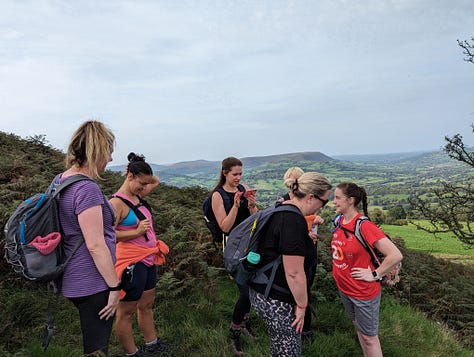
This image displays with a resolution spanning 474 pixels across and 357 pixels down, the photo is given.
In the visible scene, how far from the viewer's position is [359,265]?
Result: 332 centimetres

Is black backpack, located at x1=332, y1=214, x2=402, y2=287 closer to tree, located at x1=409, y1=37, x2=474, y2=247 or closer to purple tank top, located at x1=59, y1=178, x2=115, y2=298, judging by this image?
purple tank top, located at x1=59, y1=178, x2=115, y2=298

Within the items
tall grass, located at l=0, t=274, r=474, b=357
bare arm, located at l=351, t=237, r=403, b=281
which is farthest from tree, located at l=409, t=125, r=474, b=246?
bare arm, located at l=351, t=237, r=403, b=281

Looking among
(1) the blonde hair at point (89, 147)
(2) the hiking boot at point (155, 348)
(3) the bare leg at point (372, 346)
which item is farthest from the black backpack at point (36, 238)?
(3) the bare leg at point (372, 346)

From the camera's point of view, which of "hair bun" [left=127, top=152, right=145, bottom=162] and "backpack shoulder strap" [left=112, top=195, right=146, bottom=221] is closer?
"backpack shoulder strap" [left=112, top=195, right=146, bottom=221]

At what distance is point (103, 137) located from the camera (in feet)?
7.82

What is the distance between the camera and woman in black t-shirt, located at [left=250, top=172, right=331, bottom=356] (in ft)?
8.15

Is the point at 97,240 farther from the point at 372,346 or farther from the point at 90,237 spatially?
the point at 372,346

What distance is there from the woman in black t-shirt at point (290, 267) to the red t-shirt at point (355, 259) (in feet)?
2.61

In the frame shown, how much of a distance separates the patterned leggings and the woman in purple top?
3.84 feet

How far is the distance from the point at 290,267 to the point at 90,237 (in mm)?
1414

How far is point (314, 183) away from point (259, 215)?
552mm

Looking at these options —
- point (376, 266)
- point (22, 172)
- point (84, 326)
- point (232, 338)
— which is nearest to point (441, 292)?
point (376, 266)

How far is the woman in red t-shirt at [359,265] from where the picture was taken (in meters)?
3.21

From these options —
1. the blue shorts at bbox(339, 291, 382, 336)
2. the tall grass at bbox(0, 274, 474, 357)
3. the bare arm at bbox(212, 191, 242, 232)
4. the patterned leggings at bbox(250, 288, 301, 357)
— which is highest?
the bare arm at bbox(212, 191, 242, 232)
